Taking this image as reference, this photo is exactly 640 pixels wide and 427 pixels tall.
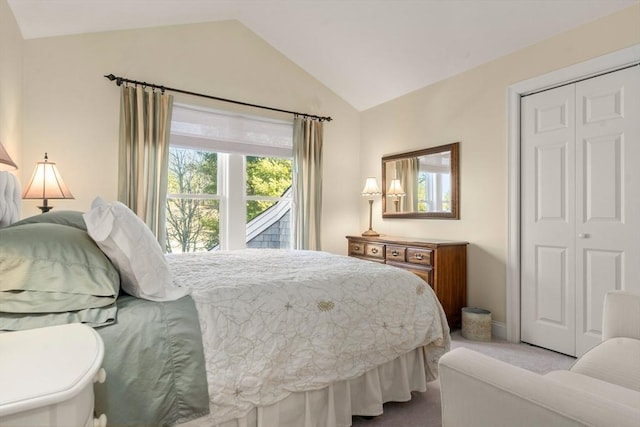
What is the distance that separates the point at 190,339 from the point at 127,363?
0.69ft

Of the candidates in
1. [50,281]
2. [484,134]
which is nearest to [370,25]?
[484,134]

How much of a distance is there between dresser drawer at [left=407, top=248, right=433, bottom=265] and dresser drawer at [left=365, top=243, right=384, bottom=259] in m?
0.40

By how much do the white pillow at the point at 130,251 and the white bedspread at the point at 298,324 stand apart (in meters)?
0.16

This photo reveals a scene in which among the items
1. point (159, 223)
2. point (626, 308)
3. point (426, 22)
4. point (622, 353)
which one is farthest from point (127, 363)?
point (426, 22)

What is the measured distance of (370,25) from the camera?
10.8ft

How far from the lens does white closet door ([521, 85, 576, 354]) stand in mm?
2736

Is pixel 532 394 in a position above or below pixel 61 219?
below

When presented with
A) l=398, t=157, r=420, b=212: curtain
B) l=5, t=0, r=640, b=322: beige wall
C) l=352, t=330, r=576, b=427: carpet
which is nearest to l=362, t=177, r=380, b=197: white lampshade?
l=398, t=157, r=420, b=212: curtain

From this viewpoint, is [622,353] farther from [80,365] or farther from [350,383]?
[80,365]

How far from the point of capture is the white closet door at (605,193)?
7.88 ft

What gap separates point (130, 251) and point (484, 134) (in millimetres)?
3095

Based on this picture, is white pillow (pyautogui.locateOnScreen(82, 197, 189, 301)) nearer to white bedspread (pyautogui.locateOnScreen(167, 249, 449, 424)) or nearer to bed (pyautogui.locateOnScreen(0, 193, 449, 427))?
bed (pyautogui.locateOnScreen(0, 193, 449, 427))

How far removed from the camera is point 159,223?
11.0 feet

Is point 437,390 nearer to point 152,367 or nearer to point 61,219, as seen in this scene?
point 152,367
